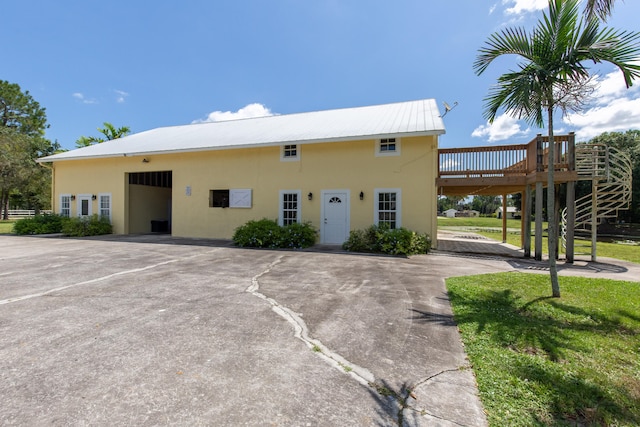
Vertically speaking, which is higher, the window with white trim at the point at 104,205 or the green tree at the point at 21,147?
the green tree at the point at 21,147

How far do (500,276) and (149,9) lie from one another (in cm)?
1506

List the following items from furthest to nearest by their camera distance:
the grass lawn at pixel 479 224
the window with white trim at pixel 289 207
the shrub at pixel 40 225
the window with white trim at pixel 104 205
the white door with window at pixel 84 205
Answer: the grass lawn at pixel 479 224, the white door with window at pixel 84 205, the window with white trim at pixel 104 205, the shrub at pixel 40 225, the window with white trim at pixel 289 207

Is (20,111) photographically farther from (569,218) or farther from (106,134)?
(569,218)

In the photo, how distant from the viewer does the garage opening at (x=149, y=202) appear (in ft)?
51.8

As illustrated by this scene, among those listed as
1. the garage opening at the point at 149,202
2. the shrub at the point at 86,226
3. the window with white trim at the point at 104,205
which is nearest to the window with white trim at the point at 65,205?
the shrub at the point at 86,226

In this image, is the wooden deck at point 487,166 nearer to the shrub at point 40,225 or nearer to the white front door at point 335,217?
the white front door at point 335,217

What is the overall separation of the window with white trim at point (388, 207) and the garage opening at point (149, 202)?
12.5 metres

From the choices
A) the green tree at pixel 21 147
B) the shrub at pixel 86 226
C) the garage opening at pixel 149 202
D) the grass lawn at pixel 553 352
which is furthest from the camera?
the green tree at pixel 21 147

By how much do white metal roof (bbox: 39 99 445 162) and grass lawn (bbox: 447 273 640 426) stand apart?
6.54 metres

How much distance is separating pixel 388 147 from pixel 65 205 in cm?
1743

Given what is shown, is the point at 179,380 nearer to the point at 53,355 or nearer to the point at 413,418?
the point at 53,355

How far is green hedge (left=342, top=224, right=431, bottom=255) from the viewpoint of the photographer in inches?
388

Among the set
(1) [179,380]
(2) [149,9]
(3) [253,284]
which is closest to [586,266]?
(3) [253,284]

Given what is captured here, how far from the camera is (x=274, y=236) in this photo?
11.2 m
